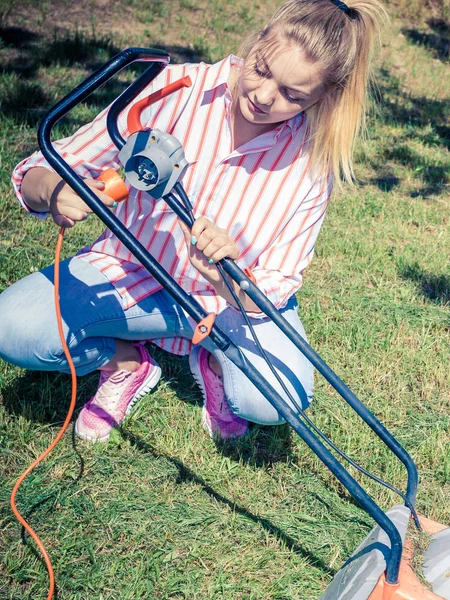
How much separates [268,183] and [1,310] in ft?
3.22

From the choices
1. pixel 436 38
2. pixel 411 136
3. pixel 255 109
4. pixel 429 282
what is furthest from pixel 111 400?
pixel 436 38

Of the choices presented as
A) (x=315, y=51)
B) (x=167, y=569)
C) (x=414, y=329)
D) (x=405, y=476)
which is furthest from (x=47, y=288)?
(x=414, y=329)

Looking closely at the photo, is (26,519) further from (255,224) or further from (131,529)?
(255,224)

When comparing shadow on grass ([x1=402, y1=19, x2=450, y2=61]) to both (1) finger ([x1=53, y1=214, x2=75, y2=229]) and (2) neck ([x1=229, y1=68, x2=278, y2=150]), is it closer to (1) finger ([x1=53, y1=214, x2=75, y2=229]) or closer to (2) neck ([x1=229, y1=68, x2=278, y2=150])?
(2) neck ([x1=229, y1=68, x2=278, y2=150])

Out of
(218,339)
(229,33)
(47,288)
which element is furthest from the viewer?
(229,33)

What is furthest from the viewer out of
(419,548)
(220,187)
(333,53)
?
(220,187)

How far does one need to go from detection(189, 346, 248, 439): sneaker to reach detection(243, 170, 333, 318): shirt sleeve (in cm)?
45

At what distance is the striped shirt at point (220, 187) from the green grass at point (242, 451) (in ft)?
1.89

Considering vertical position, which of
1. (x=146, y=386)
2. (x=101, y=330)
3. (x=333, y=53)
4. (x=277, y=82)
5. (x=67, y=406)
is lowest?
(x=67, y=406)

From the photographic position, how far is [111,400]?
2590 mm

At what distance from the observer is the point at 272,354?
2396mm

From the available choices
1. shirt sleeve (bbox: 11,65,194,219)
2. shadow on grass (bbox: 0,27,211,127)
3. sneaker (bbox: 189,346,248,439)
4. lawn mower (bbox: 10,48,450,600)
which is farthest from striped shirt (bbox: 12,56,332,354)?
shadow on grass (bbox: 0,27,211,127)

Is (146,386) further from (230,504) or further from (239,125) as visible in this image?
(239,125)

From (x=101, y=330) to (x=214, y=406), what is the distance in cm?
54
